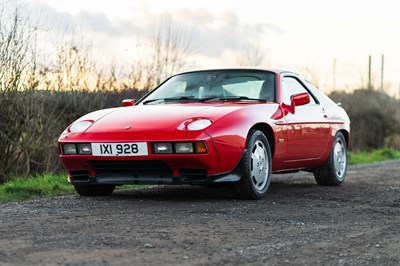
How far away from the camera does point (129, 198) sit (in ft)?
27.2

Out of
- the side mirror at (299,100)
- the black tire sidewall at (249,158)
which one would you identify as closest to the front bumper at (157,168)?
the black tire sidewall at (249,158)

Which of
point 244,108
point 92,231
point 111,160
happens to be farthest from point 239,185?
point 92,231

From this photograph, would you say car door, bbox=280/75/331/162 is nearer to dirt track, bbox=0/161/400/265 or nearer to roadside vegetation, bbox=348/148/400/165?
dirt track, bbox=0/161/400/265

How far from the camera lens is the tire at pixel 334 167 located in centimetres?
1030

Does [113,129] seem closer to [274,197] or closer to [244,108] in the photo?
[244,108]

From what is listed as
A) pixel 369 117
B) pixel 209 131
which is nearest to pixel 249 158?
pixel 209 131

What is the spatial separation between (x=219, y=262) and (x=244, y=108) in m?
3.57

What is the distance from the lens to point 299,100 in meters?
9.23

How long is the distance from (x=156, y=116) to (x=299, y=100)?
199 cm

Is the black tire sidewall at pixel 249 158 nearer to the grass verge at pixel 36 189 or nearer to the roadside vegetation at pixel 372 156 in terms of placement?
the grass verge at pixel 36 189

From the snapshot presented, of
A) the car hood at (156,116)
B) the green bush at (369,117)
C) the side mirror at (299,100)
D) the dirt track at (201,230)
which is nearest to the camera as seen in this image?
the dirt track at (201,230)

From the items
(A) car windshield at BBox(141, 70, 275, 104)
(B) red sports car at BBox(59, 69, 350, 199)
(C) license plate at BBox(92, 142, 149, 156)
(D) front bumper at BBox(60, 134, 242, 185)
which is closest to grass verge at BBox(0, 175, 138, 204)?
(B) red sports car at BBox(59, 69, 350, 199)

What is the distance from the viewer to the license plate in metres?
7.61

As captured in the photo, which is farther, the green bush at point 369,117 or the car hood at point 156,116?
the green bush at point 369,117
